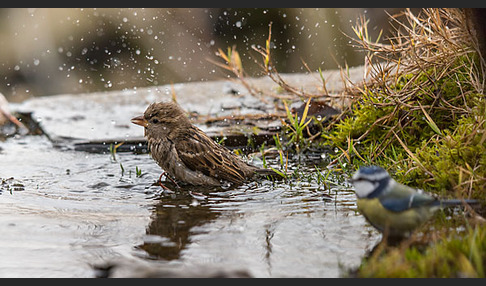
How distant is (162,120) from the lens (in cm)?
564

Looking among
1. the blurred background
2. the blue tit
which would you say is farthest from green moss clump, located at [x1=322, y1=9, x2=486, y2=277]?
the blurred background

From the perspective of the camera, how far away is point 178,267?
128 inches

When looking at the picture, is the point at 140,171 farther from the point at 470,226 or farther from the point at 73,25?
the point at 73,25

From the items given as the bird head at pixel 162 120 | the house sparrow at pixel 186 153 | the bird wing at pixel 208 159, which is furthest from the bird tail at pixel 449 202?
the bird head at pixel 162 120

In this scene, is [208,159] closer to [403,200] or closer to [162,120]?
[162,120]

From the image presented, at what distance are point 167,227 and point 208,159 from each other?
1.47 meters

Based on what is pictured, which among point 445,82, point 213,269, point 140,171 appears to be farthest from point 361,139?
point 213,269

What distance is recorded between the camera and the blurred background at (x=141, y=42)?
11820 millimetres

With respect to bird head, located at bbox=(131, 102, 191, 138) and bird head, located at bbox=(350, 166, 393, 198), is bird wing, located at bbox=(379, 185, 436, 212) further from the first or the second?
bird head, located at bbox=(131, 102, 191, 138)

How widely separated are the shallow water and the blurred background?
658cm

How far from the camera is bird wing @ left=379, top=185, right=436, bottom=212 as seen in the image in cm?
334

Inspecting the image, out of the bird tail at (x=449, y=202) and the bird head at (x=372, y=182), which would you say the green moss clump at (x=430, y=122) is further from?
the bird head at (x=372, y=182)

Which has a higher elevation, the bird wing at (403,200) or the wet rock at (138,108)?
the wet rock at (138,108)

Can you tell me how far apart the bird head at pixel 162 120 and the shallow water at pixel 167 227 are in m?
0.40
